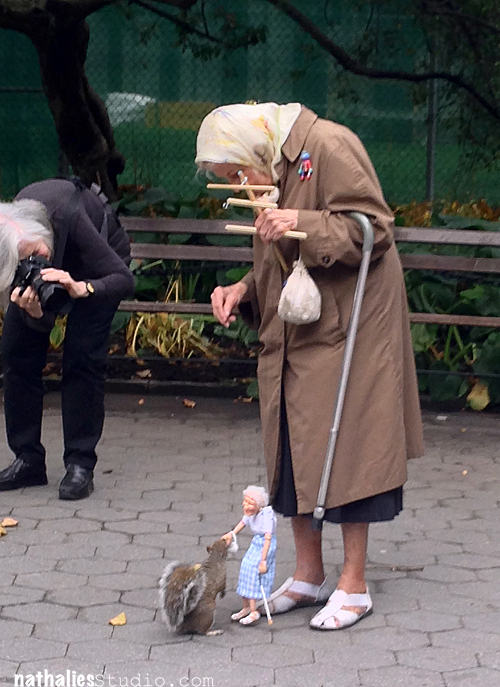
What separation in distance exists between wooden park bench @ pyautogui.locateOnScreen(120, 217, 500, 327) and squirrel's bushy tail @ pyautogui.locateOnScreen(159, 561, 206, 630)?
11.7ft

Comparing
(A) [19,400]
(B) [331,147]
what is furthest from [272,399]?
(A) [19,400]

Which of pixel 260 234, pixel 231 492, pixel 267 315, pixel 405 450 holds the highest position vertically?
pixel 260 234

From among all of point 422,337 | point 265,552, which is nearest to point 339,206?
point 265,552

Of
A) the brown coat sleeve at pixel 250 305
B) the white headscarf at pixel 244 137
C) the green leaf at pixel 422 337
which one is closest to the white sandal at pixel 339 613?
the brown coat sleeve at pixel 250 305

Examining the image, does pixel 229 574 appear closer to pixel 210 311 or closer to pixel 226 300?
pixel 226 300

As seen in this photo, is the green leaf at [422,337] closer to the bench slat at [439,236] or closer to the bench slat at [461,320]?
the bench slat at [461,320]

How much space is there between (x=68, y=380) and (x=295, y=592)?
1822mm

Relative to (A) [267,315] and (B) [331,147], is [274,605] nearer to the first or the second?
(A) [267,315]

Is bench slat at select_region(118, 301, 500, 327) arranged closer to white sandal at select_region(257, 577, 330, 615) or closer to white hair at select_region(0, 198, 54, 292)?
white hair at select_region(0, 198, 54, 292)

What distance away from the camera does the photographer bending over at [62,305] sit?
171 inches

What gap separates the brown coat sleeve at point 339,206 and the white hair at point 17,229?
1.35 metres

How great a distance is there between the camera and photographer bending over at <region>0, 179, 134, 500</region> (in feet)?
14.3

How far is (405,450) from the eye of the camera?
12.2ft

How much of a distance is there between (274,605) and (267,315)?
1038mm
